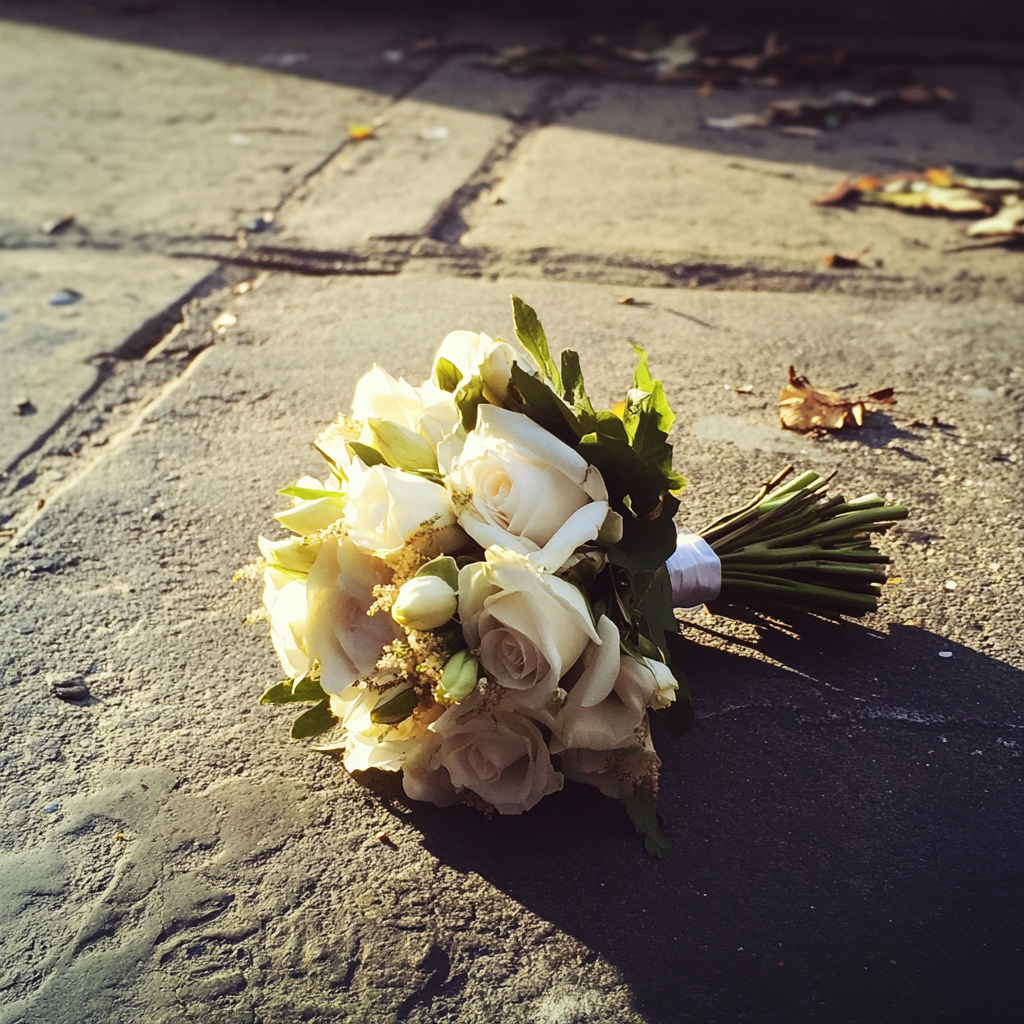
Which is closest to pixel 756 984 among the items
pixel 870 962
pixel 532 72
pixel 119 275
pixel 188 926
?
pixel 870 962

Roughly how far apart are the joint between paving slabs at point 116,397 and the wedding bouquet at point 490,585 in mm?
1066

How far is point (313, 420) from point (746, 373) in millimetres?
1107

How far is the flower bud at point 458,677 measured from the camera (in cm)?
135

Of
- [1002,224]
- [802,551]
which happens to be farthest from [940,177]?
[802,551]

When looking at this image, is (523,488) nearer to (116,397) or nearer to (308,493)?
(308,493)

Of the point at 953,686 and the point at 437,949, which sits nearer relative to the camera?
the point at 437,949

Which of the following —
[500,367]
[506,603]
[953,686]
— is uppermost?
[500,367]

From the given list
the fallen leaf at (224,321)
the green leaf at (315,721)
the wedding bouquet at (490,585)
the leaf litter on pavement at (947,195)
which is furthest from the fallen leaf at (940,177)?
the green leaf at (315,721)

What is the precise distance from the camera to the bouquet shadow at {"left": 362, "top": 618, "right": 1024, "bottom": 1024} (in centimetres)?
140

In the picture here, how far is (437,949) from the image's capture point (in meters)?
1.46

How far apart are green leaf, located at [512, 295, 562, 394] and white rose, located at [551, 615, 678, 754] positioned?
414mm

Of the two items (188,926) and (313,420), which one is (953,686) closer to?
(188,926)

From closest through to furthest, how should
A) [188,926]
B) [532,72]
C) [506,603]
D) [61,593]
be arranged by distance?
1. [506,603]
2. [188,926]
3. [61,593]
4. [532,72]

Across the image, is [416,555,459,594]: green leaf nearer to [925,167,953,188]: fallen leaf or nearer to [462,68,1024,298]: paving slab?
[462,68,1024,298]: paving slab
